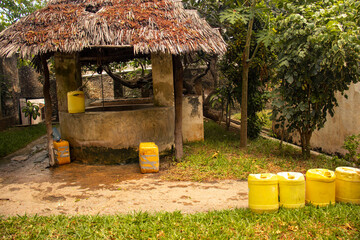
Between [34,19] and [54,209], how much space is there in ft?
14.9

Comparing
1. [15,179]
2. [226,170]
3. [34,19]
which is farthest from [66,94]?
[226,170]

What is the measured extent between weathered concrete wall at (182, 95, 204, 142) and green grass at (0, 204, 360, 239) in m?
4.87

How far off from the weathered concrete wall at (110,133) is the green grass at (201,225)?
9.49 ft

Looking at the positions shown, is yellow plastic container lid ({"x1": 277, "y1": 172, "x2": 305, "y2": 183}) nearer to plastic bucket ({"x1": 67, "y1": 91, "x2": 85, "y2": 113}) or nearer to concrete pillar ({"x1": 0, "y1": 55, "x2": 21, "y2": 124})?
plastic bucket ({"x1": 67, "y1": 91, "x2": 85, "y2": 113})

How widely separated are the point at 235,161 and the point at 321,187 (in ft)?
8.60

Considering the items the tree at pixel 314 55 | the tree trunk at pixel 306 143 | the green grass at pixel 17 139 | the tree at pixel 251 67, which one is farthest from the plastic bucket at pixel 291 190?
the green grass at pixel 17 139

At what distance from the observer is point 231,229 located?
3.66m

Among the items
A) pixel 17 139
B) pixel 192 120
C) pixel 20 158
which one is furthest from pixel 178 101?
pixel 17 139

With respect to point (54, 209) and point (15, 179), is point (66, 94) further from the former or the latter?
point (54, 209)

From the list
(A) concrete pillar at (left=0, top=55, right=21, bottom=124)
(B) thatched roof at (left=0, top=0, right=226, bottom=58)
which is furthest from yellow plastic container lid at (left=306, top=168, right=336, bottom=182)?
(A) concrete pillar at (left=0, top=55, right=21, bottom=124)

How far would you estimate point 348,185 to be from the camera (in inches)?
165

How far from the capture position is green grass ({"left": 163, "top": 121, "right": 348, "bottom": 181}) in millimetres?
5965

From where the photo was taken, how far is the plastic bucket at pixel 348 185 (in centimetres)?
413

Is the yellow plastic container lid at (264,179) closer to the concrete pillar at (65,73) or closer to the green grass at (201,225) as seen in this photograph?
the green grass at (201,225)
